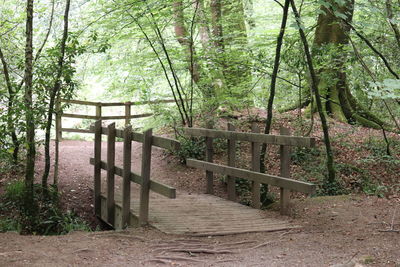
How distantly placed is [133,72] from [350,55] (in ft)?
21.8

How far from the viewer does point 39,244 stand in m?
5.41

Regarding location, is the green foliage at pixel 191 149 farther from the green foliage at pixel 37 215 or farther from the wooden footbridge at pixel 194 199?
the green foliage at pixel 37 215

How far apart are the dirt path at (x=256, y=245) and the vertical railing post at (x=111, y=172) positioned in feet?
6.20

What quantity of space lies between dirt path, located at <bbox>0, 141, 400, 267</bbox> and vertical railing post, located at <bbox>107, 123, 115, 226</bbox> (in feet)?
6.20

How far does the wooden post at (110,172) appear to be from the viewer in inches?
309

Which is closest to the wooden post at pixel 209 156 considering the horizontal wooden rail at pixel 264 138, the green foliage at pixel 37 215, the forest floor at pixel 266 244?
the horizontal wooden rail at pixel 264 138

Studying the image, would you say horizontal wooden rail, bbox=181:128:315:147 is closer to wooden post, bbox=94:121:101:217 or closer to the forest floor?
the forest floor

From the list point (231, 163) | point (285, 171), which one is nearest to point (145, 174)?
point (285, 171)

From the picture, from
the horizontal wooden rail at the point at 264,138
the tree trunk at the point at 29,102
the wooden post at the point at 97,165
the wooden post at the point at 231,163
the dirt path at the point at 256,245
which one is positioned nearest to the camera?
the dirt path at the point at 256,245

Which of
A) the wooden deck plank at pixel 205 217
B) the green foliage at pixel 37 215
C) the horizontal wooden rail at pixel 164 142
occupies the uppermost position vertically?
the horizontal wooden rail at pixel 164 142

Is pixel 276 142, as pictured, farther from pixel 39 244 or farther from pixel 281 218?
pixel 39 244

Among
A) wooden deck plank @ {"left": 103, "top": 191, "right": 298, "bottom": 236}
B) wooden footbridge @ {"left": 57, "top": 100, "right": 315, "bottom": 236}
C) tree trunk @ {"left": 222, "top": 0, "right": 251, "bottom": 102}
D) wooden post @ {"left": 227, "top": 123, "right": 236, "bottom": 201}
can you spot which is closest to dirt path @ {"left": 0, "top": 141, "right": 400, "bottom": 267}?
wooden deck plank @ {"left": 103, "top": 191, "right": 298, "bottom": 236}

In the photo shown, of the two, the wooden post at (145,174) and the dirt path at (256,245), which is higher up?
the wooden post at (145,174)

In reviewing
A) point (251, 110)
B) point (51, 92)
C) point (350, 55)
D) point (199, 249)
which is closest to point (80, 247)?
point (199, 249)
